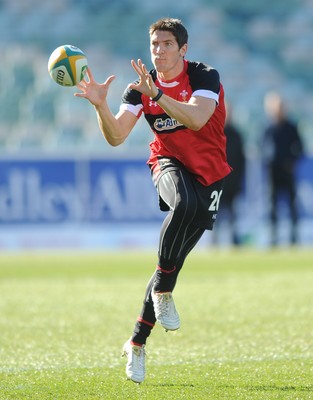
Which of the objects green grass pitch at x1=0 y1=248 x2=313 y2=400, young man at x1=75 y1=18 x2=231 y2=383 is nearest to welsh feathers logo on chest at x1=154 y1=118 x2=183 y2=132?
young man at x1=75 y1=18 x2=231 y2=383

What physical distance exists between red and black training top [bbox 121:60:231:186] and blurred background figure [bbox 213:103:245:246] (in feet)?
33.3

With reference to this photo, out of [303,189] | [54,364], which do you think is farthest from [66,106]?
[54,364]

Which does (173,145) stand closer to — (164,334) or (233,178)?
(164,334)

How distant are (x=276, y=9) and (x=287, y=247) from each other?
795 cm

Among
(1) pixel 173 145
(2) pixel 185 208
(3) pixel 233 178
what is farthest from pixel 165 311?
(3) pixel 233 178

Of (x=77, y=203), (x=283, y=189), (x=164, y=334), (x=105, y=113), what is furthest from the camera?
(x=77, y=203)

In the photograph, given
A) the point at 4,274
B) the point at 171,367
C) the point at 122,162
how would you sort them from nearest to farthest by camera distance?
the point at 171,367, the point at 4,274, the point at 122,162

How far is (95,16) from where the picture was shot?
2314 cm

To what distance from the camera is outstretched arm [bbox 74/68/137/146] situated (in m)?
5.65

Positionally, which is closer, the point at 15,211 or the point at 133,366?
the point at 133,366

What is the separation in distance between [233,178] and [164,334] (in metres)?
9.41

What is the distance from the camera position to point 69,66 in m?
5.80

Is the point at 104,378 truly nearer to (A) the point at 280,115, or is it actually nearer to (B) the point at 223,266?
(B) the point at 223,266

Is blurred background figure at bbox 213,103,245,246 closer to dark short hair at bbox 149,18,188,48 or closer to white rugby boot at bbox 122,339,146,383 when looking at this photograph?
dark short hair at bbox 149,18,188,48
